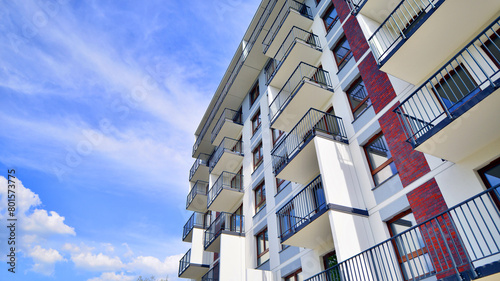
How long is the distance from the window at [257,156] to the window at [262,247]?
3.88 m

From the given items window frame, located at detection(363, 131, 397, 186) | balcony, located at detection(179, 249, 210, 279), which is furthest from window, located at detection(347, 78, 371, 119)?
balcony, located at detection(179, 249, 210, 279)

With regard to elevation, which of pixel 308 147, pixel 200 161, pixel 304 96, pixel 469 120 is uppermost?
pixel 200 161

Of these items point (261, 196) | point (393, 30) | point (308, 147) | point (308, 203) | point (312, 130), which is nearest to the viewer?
point (393, 30)

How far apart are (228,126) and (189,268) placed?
903 centimetres

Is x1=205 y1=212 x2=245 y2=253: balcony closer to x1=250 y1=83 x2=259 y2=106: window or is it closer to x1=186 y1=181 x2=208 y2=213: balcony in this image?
x1=186 y1=181 x2=208 y2=213: balcony

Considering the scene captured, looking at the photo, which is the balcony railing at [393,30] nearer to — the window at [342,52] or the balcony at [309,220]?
the window at [342,52]

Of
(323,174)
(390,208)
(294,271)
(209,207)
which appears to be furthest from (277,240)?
(209,207)

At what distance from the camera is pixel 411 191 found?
28.2 ft

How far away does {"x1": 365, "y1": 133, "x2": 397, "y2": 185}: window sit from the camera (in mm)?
9734

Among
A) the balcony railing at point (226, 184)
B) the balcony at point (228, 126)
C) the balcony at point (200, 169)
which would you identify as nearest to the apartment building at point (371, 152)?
the balcony railing at point (226, 184)

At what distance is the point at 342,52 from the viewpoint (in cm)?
1352

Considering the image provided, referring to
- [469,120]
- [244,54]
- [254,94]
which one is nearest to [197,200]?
[254,94]

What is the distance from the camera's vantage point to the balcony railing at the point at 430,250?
6625 mm

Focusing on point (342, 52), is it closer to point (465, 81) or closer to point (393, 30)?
point (393, 30)
